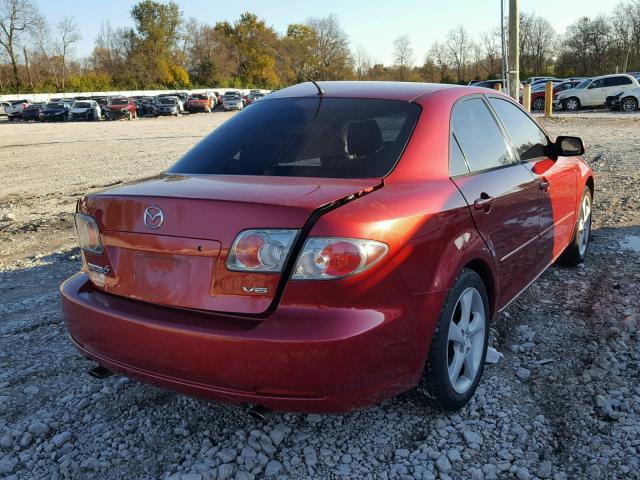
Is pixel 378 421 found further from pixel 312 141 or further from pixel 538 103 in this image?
pixel 538 103

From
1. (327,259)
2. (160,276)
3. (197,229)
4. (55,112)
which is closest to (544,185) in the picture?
(327,259)

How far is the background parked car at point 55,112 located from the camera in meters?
42.9

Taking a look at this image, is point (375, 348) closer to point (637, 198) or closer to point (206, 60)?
point (637, 198)

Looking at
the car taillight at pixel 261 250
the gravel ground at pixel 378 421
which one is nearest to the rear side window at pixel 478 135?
the gravel ground at pixel 378 421

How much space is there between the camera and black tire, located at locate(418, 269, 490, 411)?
2.61 meters

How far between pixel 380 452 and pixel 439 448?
0.27m

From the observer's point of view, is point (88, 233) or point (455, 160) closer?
point (88, 233)

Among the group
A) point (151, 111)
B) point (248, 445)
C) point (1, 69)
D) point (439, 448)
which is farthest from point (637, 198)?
point (1, 69)

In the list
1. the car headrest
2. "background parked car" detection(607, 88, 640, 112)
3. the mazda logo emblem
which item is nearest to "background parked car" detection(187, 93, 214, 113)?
"background parked car" detection(607, 88, 640, 112)

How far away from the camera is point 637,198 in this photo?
7.95 metres

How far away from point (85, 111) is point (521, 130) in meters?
42.9

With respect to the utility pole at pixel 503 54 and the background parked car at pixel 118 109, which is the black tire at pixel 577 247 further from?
the background parked car at pixel 118 109

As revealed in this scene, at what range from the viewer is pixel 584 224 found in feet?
17.3

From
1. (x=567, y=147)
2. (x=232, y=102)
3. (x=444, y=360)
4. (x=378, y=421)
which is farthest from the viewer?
(x=232, y=102)
